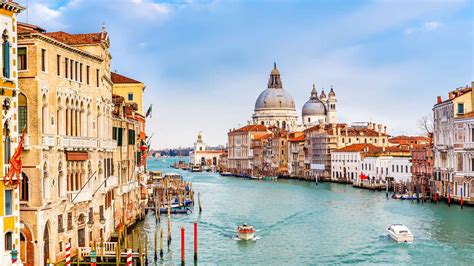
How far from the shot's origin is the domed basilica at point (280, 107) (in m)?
85.2

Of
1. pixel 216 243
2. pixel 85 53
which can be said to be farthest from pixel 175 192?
pixel 85 53

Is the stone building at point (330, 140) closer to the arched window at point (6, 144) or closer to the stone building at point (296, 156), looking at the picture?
the stone building at point (296, 156)

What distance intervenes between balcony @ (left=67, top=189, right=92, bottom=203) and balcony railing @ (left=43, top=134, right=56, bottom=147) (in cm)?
136

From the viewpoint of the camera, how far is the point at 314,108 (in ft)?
278

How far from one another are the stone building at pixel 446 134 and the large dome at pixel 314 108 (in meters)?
50.1

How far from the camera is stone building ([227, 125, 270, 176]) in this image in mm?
84250

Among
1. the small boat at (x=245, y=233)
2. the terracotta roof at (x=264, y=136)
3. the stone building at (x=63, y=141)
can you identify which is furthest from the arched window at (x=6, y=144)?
the terracotta roof at (x=264, y=136)

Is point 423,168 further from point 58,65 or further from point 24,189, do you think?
point 24,189

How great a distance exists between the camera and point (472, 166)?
2894 centimetres

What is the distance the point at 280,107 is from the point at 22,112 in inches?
3104

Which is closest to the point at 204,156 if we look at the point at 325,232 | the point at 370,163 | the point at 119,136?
the point at 370,163

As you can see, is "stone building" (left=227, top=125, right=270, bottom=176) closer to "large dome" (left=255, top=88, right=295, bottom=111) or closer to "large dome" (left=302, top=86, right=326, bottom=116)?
"large dome" (left=255, top=88, right=295, bottom=111)

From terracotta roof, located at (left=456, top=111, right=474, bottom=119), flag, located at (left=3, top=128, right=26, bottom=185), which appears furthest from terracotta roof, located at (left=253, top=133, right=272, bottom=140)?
flag, located at (left=3, top=128, right=26, bottom=185)

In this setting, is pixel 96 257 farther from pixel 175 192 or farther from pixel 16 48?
pixel 175 192
